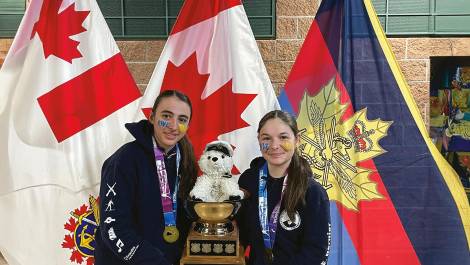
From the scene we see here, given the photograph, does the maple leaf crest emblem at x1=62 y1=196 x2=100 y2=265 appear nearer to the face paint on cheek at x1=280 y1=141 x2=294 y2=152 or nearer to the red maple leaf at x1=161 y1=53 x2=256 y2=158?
the red maple leaf at x1=161 y1=53 x2=256 y2=158

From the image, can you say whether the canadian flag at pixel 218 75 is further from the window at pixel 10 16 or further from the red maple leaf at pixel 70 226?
the window at pixel 10 16

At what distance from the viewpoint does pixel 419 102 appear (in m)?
3.88

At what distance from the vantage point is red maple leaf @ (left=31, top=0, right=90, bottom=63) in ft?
10.3

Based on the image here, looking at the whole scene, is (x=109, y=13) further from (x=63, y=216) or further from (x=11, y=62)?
(x=63, y=216)

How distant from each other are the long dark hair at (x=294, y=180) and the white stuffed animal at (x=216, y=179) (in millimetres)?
254

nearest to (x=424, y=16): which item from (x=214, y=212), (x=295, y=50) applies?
(x=295, y=50)

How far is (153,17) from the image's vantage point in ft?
12.8

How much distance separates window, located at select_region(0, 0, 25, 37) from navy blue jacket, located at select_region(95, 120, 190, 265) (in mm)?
2268

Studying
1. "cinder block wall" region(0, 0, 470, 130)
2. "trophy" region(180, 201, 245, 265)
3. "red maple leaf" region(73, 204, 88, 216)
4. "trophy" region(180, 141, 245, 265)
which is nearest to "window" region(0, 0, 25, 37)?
"cinder block wall" region(0, 0, 470, 130)

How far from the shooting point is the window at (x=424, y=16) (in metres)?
3.87

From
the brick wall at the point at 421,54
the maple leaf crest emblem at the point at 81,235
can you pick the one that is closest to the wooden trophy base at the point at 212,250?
the maple leaf crest emblem at the point at 81,235

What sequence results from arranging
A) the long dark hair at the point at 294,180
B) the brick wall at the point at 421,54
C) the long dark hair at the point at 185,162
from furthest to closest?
the brick wall at the point at 421,54, the long dark hair at the point at 185,162, the long dark hair at the point at 294,180

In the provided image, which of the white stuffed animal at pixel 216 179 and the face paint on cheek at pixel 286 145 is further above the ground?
the face paint on cheek at pixel 286 145

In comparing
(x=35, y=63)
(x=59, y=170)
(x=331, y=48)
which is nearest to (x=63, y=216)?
(x=59, y=170)
